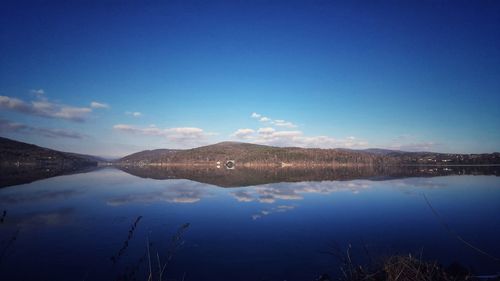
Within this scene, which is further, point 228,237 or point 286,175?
point 286,175

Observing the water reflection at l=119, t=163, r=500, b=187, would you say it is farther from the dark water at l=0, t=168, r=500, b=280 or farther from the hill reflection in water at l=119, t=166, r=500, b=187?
the dark water at l=0, t=168, r=500, b=280

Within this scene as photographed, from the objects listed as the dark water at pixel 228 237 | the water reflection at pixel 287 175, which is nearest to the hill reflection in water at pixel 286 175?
the water reflection at pixel 287 175

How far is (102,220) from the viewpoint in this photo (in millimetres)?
18859

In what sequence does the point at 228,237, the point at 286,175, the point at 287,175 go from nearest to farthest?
the point at 228,237, the point at 287,175, the point at 286,175

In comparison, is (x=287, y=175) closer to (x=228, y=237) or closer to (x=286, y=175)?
(x=286, y=175)

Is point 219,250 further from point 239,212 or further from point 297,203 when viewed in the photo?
point 297,203

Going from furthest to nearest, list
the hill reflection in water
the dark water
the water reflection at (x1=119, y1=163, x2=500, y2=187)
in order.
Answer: the water reflection at (x1=119, y1=163, x2=500, y2=187) < the hill reflection in water < the dark water

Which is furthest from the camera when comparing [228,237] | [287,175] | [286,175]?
[286,175]

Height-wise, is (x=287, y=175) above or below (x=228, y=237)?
above

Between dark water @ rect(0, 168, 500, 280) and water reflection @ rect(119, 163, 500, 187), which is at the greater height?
water reflection @ rect(119, 163, 500, 187)

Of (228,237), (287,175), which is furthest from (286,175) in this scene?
(228,237)

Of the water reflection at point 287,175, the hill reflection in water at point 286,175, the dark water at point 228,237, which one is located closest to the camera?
the dark water at point 228,237

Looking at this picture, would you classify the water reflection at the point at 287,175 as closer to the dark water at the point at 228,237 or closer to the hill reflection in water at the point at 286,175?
the hill reflection in water at the point at 286,175

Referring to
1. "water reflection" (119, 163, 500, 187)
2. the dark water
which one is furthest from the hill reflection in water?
the dark water
